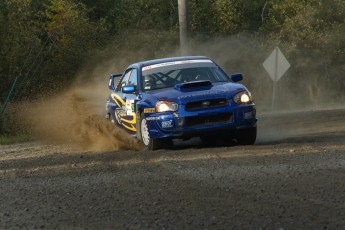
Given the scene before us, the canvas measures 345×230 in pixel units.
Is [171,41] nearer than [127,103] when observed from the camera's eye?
No

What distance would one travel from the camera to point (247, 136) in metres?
12.6

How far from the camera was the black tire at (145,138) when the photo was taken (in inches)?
488

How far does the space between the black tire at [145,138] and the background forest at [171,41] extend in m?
14.0

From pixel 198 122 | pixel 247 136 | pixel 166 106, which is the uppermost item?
pixel 166 106

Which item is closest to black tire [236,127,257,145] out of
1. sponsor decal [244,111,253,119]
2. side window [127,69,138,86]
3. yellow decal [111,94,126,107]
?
sponsor decal [244,111,253,119]

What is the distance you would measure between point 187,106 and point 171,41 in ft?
86.8

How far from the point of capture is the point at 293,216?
654cm

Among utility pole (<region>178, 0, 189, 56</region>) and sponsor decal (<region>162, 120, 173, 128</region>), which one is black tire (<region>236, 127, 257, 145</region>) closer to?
sponsor decal (<region>162, 120, 173, 128</region>)

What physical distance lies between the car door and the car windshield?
28 centimetres

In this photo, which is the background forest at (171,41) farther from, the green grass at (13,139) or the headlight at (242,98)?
the headlight at (242,98)

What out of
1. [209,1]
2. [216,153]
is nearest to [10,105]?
[216,153]

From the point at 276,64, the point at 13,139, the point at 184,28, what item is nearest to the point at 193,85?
the point at 13,139

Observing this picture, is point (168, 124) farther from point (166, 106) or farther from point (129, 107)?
point (129, 107)

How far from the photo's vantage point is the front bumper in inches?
474
